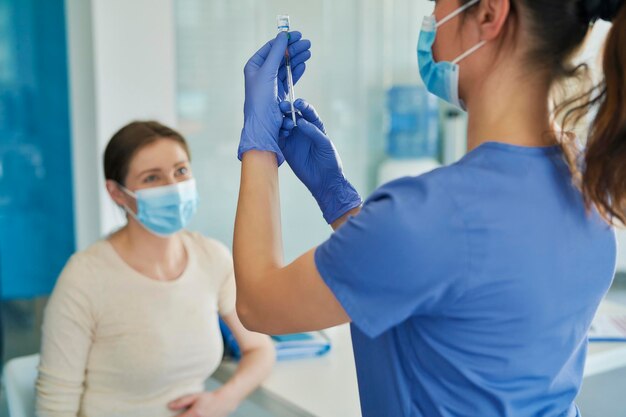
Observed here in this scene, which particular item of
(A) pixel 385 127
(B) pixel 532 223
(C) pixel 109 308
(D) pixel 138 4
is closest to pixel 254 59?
(B) pixel 532 223

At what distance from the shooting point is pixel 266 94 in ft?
3.69

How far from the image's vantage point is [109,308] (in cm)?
180

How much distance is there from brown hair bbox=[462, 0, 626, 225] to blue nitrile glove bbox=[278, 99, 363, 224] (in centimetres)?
37

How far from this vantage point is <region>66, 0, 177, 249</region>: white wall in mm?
2846

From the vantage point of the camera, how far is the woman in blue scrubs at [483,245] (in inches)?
32.9

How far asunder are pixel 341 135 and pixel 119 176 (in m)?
2.15

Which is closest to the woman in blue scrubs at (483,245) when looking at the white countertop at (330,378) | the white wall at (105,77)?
the white countertop at (330,378)

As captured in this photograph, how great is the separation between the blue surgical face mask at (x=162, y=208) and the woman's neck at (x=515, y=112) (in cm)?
114

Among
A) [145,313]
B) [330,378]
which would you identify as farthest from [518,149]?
[145,313]

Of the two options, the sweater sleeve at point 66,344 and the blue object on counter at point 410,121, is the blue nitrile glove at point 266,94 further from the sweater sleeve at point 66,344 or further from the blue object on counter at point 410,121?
the blue object on counter at point 410,121

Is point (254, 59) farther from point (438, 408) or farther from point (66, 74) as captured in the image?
point (66, 74)

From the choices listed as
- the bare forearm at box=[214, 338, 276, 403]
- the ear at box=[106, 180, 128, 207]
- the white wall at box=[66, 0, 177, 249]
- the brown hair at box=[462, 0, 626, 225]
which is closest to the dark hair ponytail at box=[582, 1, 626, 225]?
the brown hair at box=[462, 0, 626, 225]

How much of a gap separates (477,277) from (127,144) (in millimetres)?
1331

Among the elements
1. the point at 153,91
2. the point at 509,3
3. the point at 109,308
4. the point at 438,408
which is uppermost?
the point at 509,3
